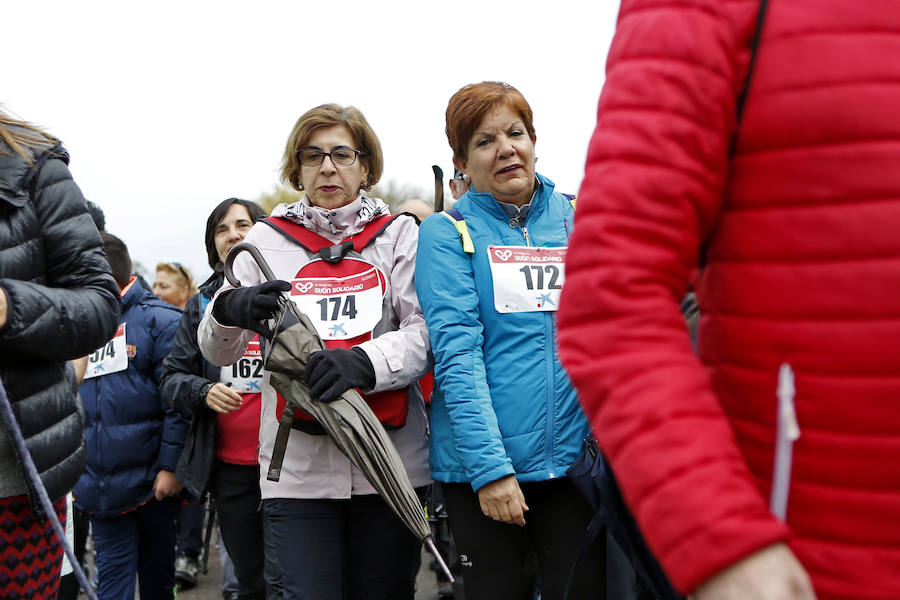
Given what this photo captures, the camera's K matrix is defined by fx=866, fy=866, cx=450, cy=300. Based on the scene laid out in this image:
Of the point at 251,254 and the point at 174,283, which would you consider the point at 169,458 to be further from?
the point at 174,283

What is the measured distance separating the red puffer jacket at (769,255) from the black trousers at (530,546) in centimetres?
196

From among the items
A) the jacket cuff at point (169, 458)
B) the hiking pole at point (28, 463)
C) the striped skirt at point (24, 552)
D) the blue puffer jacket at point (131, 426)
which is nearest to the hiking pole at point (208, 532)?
the jacket cuff at point (169, 458)

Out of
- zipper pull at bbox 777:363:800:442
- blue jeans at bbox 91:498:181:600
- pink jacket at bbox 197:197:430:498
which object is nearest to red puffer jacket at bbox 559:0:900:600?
zipper pull at bbox 777:363:800:442

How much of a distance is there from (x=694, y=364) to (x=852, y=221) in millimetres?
242

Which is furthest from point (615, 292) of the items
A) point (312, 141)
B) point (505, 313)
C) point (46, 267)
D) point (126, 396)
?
point (126, 396)

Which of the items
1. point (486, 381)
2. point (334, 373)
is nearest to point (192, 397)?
point (334, 373)

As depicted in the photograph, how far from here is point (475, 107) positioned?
3.32 metres

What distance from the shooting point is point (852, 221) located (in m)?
0.98

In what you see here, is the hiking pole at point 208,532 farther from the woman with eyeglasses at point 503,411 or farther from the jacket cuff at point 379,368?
the woman with eyeglasses at point 503,411

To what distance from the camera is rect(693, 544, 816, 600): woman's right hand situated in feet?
2.87

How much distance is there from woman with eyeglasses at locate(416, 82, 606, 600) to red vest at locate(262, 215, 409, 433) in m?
0.17

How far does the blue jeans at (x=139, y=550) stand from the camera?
452cm

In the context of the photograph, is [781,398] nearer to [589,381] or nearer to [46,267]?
[589,381]

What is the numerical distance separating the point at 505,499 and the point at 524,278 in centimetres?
76
